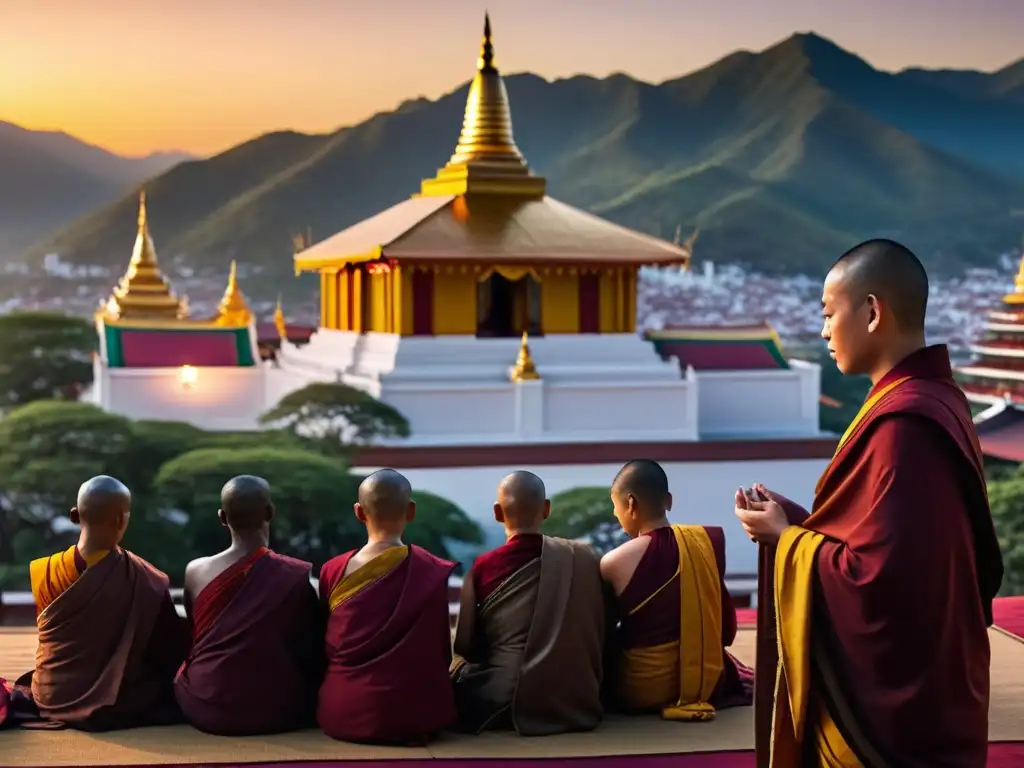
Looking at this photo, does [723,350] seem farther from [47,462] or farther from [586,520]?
[47,462]

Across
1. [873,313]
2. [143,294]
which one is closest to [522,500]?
[873,313]

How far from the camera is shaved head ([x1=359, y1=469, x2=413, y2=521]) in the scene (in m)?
3.72

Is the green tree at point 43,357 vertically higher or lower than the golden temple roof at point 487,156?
lower

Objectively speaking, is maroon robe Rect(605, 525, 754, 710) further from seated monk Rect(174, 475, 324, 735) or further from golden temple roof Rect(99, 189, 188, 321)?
golden temple roof Rect(99, 189, 188, 321)

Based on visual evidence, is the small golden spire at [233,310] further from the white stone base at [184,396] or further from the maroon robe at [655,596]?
the maroon robe at [655,596]

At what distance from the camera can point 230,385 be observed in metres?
16.0

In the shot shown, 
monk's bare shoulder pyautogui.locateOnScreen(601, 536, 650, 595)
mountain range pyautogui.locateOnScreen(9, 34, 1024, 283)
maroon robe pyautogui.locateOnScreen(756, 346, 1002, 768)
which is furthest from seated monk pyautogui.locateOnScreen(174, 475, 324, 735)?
mountain range pyautogui.locateOnScreen(9, 34, 1024, 283)

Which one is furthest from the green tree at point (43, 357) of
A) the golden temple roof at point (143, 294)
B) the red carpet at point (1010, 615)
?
the red carpet at point (1010, 615)

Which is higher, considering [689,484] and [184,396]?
[184,396]

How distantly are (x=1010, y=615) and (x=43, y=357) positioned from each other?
1480 cm

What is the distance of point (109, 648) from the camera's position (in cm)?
384

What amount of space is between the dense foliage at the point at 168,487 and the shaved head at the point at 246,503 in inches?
329

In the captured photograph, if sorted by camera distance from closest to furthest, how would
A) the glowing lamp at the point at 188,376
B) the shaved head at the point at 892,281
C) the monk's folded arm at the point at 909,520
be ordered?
the monk's folded arm at the point at 909,520, the shaved head at the point at 892,281, the glowing lamp at the point at 188,376

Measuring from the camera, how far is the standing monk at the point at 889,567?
2.55m
